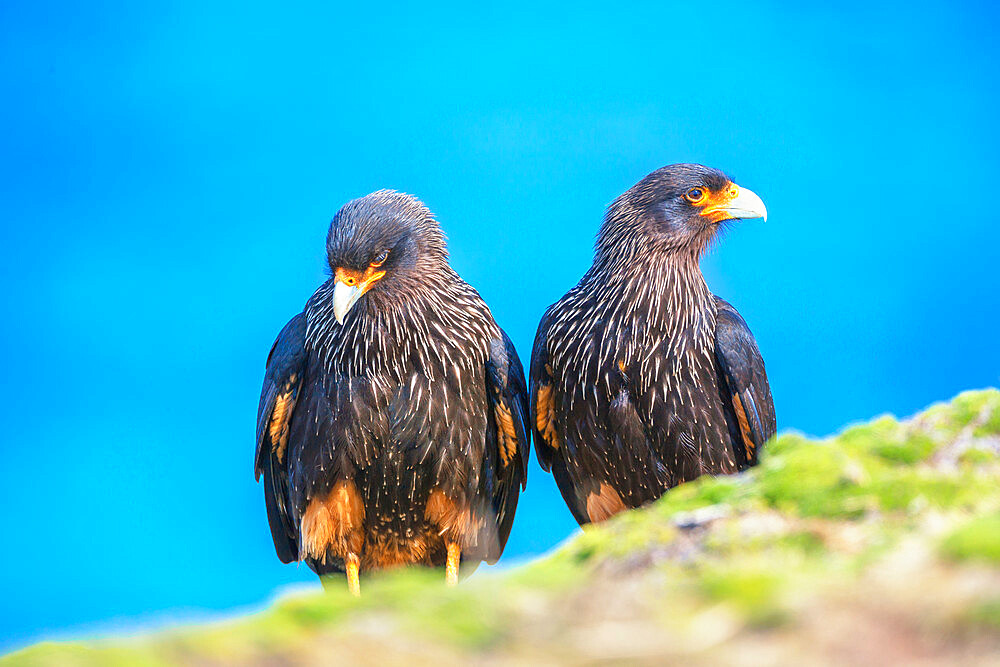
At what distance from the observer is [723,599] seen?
320 centimetres

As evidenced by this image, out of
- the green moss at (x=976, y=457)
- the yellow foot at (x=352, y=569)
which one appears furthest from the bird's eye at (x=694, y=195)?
the green moss at (x=976, y=457)

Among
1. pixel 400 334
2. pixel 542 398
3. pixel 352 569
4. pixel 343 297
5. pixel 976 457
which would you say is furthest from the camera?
pixel 542 398

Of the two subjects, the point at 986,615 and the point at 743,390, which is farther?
the point at 743,390

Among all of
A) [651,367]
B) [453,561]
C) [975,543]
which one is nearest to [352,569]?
[453,561]

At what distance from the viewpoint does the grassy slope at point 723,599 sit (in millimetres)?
2941

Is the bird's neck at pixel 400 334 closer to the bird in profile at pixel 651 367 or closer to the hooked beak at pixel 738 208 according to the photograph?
the bird in profile at pixel 651 367

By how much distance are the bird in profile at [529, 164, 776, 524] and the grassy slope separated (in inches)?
127

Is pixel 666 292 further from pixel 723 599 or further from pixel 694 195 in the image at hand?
pixel 723 599

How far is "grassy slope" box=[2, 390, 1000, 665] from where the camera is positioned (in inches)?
116

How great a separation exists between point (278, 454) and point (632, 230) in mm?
3008

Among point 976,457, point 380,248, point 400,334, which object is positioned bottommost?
point 976,457

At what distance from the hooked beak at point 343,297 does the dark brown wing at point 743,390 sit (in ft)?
8.25

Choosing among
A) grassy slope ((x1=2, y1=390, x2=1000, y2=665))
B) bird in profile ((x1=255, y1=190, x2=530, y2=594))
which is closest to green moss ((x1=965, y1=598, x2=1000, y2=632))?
grassy slope ((x1=2, y1=390, x2=1000, y2=665))

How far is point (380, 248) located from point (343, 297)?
0.48 meters
